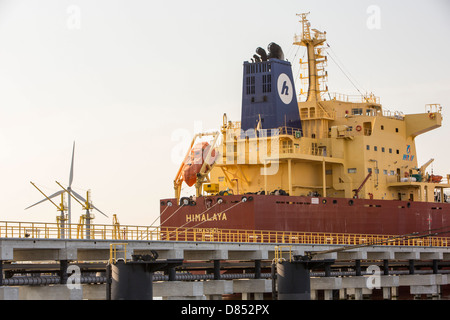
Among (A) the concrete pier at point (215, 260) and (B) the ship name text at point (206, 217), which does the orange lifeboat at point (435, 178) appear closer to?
(A) the concrete pier at point (215, 260)

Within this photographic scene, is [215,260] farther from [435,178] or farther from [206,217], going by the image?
[435,178]

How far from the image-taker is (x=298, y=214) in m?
48.1

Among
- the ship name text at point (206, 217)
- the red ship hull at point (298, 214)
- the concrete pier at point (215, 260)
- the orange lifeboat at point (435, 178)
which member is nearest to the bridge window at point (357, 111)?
the orange lifeboat at point (435, 178)

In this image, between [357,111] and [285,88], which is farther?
[357,111]

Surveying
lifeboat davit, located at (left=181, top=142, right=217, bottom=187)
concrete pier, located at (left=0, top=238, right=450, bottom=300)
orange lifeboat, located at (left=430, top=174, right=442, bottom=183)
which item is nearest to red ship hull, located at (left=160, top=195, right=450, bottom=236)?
lifeboat davit, located at (left=181, top=142, right=217, bottom=187)

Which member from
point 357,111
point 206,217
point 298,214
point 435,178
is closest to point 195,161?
point 206,217

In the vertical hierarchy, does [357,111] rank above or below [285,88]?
below

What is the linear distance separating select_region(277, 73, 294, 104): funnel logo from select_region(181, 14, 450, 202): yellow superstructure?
6.11ft

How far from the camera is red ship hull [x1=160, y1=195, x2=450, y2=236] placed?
46531 mm

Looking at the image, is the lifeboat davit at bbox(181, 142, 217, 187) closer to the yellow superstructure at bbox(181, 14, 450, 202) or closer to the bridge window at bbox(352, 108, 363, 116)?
the yellow superstructure at bbox(181, 14, 450, 202)

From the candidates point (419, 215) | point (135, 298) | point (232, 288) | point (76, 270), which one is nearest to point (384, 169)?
point (419, 215)

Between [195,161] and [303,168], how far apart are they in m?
6.53

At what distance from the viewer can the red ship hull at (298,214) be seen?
46531 mm
